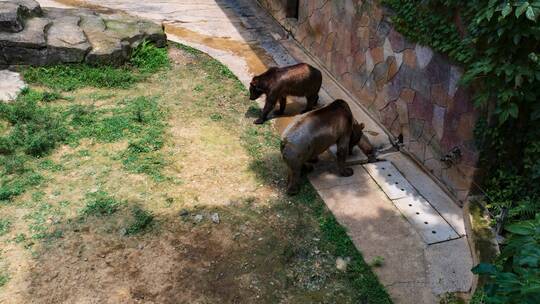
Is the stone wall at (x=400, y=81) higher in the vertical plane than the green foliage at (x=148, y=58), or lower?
higher

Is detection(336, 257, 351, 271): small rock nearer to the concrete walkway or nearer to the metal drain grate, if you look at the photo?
the concrete walkway

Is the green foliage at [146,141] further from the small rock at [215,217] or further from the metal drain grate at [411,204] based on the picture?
the metal drain grate at [411,204]

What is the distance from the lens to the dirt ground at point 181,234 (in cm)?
516

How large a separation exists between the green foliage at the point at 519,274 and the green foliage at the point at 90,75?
7995 millimetres

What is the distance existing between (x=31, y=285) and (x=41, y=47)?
20.1 feet

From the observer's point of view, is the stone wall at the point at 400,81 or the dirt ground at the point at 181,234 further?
the stone wall at the point at 400,81

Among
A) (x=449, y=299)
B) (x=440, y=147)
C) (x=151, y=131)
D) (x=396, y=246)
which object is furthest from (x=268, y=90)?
(x=449, y=299)

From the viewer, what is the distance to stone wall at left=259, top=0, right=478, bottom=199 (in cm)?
634

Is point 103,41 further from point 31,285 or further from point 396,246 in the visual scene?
point 396,246

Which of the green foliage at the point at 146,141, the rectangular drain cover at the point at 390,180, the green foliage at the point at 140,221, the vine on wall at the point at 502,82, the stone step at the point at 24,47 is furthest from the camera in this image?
the stone step at the point at 24,47

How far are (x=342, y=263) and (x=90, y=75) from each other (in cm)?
653

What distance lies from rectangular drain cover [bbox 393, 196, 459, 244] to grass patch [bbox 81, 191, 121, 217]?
363cm

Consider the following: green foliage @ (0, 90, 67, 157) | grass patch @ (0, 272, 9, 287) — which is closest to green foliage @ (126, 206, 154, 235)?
grass patch @ (0, 272, 9, 287)

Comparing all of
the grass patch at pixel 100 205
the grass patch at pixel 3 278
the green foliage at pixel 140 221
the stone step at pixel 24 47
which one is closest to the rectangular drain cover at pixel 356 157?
the green foliage at pixel 140 221
